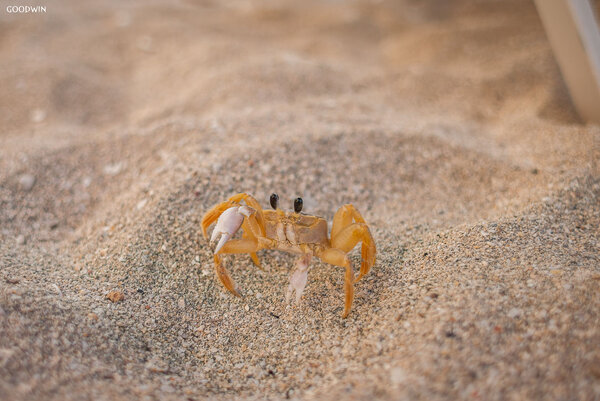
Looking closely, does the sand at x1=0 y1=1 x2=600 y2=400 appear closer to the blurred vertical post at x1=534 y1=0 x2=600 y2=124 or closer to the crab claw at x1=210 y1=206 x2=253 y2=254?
the blurred vertical post at x1=534 y1=0 x2=600 y2=124

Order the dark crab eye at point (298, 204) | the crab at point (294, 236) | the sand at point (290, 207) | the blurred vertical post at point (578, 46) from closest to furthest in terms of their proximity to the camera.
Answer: the sand at point (290, 207)
the crab at point (294, 236)
the dark crab eye at point (298, 204)
the blurred vertical post at point (578, 46)

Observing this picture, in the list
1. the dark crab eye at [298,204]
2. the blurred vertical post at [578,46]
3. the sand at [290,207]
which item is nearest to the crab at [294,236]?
the dark crab eye at [298,204]

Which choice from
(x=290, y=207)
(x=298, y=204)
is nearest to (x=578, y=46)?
(x=290, y=207)

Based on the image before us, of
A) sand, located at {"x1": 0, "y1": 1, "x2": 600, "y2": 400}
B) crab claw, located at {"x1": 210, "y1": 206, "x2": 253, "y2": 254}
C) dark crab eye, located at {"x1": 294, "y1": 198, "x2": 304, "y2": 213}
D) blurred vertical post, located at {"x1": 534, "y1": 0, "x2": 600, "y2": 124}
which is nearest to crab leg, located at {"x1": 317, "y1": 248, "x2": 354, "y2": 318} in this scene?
sand, located at {"x1": 0, "y1": 1, "x2": 600, "y2": 400}

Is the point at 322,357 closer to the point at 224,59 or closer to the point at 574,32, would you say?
the point at 574,32

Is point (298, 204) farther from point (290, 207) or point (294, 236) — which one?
point (290, 207)

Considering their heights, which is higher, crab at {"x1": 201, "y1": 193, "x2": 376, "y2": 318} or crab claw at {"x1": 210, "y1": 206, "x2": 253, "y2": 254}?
crab claw at {"x1": 210, "y1": 206, "x2": 253, "y2": 254}

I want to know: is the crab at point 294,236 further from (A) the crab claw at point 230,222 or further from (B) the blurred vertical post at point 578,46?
(B) the blurred vertical post at point 578,46
